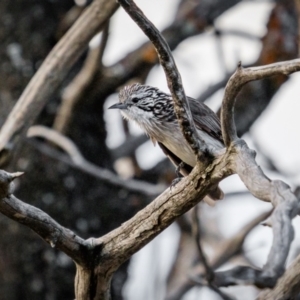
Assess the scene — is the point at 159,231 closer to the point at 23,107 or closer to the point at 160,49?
the point at 160,49

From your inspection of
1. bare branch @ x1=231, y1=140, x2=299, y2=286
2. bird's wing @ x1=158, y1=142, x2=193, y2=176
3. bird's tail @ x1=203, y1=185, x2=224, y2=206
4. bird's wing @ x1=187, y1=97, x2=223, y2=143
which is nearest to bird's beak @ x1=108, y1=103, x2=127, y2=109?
bird's wing @ x1=158, y1=142, x2=193, y2=176

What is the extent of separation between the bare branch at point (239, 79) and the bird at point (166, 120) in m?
1.80

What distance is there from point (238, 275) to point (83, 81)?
3.71 meters

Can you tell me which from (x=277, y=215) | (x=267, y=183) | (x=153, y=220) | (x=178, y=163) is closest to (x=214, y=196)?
(x=178, y=163)

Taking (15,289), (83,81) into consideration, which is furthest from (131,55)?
(15,289)

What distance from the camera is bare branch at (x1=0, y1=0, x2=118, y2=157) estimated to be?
17.3ft

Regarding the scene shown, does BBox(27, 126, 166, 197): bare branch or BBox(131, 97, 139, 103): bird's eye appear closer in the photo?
BBox(131, 97, 139, 103): bird's eye

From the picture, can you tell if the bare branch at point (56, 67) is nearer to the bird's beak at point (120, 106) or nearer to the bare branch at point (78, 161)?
the bird's beak at point (120, 106)

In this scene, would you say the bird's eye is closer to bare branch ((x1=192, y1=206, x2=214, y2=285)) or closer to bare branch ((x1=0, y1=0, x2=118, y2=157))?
bare branch ((x1=0, y1=0, x2=118, y2=157))

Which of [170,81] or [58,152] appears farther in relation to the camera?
[58,152]

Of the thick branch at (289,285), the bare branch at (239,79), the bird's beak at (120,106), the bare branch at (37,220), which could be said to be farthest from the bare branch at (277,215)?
the bird's beak at (120,106)

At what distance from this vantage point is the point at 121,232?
3887 mm

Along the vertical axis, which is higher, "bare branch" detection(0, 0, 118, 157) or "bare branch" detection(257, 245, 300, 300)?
"bare branch" detection(0, 0, 118, 157)

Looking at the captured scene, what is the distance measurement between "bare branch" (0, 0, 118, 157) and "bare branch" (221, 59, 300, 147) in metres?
2.13
